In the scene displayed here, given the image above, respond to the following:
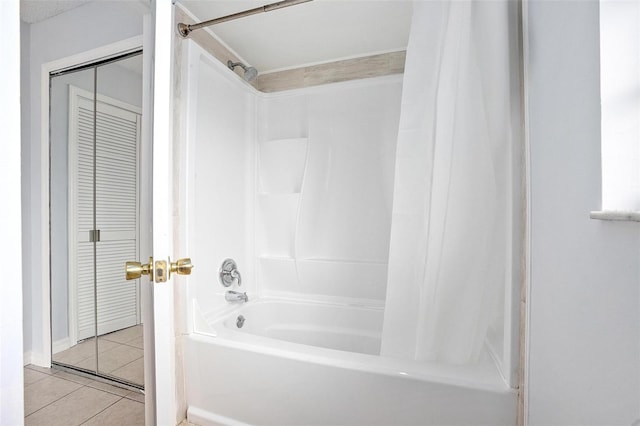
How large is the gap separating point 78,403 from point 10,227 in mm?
1333

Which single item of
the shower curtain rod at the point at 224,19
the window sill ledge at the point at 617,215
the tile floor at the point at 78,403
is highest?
the shower curtain rod at the point at 224,19

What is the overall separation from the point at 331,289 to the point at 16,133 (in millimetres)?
1909

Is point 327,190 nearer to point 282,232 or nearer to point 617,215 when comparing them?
point 282,232

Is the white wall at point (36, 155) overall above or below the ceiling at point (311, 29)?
below

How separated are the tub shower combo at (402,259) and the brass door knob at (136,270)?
2.57 ft

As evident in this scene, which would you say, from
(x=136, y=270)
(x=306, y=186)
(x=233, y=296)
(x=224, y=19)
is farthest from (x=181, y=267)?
(x=306, y=186)

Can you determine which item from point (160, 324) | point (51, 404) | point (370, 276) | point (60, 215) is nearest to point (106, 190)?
point (60, 215)

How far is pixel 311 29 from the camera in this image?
179 cm

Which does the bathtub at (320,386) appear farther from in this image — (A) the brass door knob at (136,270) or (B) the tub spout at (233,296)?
(A) the brass door knob at (136,270)

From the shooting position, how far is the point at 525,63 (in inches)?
34.6

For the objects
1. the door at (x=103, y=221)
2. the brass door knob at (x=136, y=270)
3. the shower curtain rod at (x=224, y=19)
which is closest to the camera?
the brass door knob at (x=136, y=270)

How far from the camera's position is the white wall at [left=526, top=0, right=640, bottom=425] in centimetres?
51

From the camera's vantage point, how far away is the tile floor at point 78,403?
92 centimetres

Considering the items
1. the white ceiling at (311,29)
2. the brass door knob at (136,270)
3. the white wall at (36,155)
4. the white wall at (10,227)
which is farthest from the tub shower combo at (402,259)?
the white wall at (10,227)
